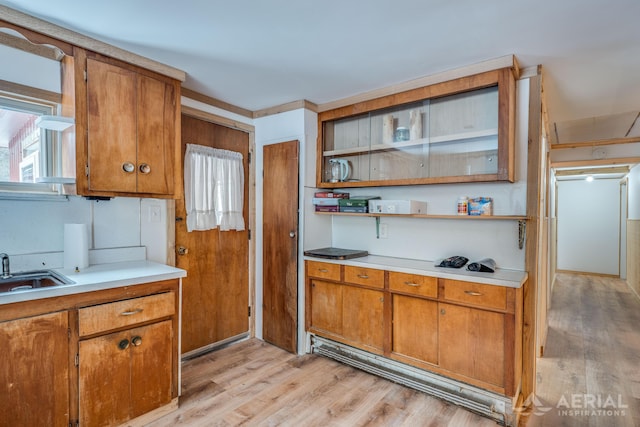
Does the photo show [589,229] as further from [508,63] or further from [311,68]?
[311,68]

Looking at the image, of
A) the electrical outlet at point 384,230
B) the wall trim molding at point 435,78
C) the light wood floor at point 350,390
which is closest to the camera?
the light wood floor at point 350,390

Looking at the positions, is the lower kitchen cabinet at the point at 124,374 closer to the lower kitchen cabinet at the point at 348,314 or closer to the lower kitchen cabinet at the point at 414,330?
the lower kitchen cabinet at the point at 348,314

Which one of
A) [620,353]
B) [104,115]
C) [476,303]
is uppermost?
[104,115]

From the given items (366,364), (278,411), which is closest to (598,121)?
(366,364)

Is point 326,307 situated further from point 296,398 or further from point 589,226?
point 589,226

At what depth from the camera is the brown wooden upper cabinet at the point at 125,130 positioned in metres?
1.98

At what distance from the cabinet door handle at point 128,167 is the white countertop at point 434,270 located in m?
1.57

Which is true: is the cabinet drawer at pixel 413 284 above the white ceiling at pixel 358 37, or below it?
below

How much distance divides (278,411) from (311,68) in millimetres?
2344

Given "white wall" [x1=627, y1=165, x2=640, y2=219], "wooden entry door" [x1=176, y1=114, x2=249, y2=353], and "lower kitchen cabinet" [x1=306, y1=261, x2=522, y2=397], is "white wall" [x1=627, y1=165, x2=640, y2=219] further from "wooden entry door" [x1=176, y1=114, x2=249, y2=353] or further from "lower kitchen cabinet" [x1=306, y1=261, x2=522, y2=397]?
"wooden entry door" [x1=176, y1=114, x2=249, y2=353]

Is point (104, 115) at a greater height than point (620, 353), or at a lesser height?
greater

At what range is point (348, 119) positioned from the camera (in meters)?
3.15

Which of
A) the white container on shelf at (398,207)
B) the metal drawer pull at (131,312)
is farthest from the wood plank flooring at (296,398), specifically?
the white container on shelf at (398,207)

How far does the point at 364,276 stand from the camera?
2682 mm
